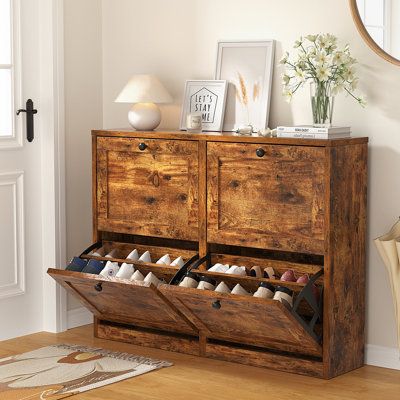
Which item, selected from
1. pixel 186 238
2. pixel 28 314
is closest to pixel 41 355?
pixel 28 314

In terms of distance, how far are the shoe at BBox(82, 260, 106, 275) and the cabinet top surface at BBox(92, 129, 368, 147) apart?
620 mm

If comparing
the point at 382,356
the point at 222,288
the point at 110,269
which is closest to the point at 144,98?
the point at 110,269

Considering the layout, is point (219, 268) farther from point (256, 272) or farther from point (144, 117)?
point (144, 117)

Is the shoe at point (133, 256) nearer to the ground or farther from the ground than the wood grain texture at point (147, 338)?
farther from the ground

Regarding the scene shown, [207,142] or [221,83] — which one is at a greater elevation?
[221,83]

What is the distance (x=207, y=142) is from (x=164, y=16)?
0.92 meters

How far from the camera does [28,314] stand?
185 inches

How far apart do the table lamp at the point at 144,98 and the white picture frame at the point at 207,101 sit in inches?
4.3

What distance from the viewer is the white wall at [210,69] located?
159 inches

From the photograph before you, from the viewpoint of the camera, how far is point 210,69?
456cm

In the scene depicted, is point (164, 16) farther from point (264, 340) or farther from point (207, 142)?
point (264, 340)

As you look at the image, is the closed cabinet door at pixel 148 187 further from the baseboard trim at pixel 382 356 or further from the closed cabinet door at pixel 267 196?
the baseboard trim at pixel 382 356

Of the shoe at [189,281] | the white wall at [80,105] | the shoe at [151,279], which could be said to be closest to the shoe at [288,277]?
the shoe at [189,281]

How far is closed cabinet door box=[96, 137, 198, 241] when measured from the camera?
166 inches
